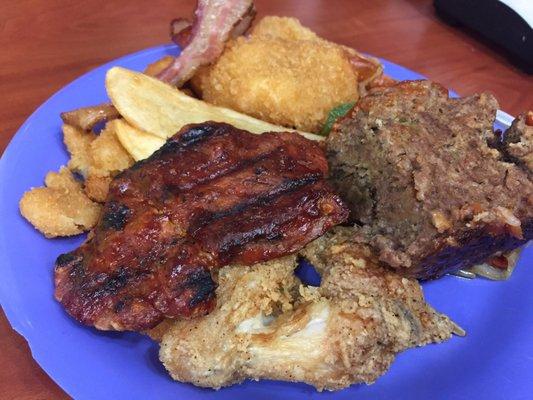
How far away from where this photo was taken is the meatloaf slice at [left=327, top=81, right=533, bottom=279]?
1.90 metres

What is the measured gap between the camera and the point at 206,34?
2891 mm

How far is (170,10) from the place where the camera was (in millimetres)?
4340

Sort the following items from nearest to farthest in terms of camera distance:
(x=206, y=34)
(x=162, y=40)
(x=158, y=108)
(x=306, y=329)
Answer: (x=306, y=329), (x=158, y=108), (x=206, y=34), (x=162, y=40)

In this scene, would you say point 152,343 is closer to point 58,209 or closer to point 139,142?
point 58,209

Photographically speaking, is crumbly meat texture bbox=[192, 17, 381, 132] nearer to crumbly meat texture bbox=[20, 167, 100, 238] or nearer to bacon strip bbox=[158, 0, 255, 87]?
bacon strip bbox=[158, 0, 255, 87]

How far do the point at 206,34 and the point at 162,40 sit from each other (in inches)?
49.0

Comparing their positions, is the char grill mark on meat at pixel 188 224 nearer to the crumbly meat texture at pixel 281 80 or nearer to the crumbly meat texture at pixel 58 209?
the crumbly meat texture at pixel 58 209

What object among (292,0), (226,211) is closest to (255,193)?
(226,211)

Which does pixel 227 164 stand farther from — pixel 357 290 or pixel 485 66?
pixel 485 66

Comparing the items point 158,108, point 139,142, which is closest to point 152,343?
point 139,142

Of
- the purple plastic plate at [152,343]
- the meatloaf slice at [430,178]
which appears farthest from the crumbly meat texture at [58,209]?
the meatloaf slice at [430,178]

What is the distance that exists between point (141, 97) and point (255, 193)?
0.86 meters

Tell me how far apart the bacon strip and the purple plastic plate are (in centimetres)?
77

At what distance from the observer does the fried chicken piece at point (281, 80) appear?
273 centimetres
